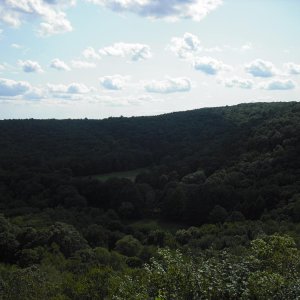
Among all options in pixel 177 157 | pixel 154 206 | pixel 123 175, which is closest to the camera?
pixel 154 206

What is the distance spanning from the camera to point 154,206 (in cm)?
9219

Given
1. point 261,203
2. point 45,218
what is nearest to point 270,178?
point 261,203

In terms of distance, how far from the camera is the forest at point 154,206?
21719 mm

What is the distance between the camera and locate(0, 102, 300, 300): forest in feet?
71.3

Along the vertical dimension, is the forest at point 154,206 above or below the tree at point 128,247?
above

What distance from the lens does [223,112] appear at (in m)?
142

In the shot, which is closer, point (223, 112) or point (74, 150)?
point (74, 150)

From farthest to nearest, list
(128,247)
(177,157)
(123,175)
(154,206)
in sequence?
(177,157) → (123,175) → (154,206) → (128,247)

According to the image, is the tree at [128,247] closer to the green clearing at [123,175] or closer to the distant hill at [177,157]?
the distant hill at [177,157]

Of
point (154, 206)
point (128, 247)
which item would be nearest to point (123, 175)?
point (154, 206)

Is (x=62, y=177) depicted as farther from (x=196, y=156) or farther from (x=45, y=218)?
(x=196, y=156)

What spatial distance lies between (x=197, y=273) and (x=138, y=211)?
71.8 meters

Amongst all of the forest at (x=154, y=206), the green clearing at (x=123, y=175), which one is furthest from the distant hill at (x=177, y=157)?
the green clearing at (x=123, y=175)

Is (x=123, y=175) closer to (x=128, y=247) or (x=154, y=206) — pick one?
(x=154, y=206)
